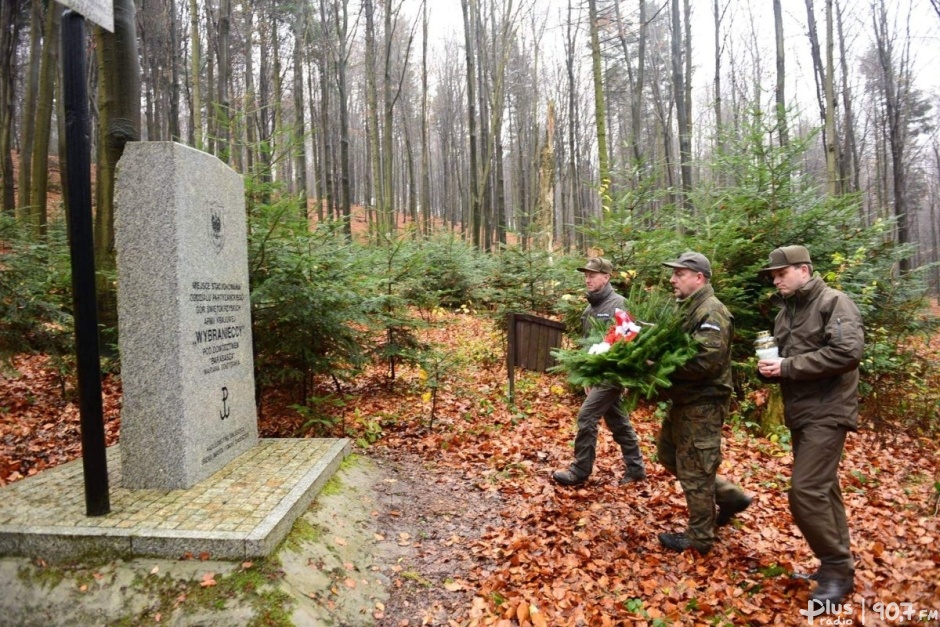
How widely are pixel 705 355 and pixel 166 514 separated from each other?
407cm

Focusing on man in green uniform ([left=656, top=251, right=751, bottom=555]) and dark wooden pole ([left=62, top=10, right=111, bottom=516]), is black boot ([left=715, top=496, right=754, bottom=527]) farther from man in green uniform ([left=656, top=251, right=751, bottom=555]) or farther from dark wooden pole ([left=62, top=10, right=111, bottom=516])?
dark wooden pole ([left=62, top=10, right=111, bottom=516])

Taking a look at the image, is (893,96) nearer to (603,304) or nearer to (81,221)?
(603,304)

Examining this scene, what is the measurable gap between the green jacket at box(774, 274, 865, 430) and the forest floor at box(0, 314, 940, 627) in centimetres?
116

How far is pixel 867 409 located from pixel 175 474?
8884 millimetres

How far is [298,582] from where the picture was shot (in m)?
3.35

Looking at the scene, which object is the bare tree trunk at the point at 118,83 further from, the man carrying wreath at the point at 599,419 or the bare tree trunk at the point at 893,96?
the bare tree trunk at the point at 893,96

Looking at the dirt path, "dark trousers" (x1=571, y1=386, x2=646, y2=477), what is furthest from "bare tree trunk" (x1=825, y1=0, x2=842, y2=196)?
the dirt path

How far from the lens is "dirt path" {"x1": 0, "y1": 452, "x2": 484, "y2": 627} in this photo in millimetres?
3086

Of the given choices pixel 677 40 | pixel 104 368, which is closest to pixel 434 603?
pixel 104 368

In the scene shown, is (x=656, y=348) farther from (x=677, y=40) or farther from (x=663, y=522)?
(x=677, y=40)

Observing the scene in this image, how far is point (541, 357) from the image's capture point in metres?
9.14

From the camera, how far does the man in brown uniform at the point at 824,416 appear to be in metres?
3.37

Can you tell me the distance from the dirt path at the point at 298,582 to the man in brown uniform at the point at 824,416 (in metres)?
2.42

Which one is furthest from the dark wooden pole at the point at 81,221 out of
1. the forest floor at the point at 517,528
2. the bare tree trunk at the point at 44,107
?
the bare tree trunk at the point at 44,107
